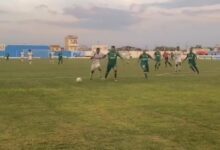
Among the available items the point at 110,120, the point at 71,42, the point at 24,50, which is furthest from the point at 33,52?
the point at 110,120

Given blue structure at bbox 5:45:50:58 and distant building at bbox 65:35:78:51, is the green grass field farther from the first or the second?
distant building at bbox 65:35:78:51

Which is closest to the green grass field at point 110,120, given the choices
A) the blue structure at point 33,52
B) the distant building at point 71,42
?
the blue structure at point 33,52

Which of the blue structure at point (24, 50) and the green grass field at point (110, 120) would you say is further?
the blue structure at point (24, 50)

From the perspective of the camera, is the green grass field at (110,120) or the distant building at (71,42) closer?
the green grass field at (110,120)

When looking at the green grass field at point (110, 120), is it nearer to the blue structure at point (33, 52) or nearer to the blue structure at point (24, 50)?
the blue structure at point (33, 52)

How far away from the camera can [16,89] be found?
2180cm

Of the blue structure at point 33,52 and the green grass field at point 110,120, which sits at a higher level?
the green grass field at point 110,120

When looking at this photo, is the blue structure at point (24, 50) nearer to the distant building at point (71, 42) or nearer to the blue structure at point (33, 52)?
the blue structure at point (33, 52)

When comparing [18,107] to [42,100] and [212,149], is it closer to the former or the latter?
[42,100]

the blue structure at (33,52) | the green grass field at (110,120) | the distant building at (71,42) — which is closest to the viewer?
the green grass field at (110,120)

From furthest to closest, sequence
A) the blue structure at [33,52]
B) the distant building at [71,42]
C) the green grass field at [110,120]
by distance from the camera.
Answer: the distant building at [71,42]
the blue structure at [33,52]
the green grass field at [110,120]

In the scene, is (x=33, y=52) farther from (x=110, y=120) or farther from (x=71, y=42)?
(x=110, y=120)

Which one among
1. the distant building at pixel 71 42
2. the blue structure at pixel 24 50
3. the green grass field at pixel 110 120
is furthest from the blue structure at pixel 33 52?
the green grass field at pixel 110 120

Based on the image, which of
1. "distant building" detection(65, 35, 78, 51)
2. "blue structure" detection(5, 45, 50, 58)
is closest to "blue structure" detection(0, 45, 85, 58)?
"blue structure" detection(5, 45, 50, 58)
